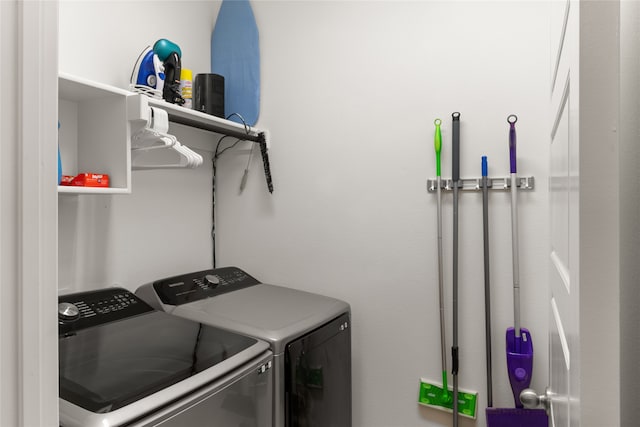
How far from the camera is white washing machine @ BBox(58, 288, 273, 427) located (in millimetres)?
847

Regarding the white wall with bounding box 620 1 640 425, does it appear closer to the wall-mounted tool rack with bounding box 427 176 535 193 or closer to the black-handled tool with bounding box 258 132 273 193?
the wall-mounted tool rack with bounding box 427 176 535 193

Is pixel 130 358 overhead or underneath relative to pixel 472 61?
underneath

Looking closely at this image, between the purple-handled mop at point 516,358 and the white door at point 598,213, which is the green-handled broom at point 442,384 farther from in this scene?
the white door at point 598,213

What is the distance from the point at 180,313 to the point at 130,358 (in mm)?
Result: 438

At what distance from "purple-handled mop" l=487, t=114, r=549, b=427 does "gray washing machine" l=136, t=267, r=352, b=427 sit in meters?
0.58

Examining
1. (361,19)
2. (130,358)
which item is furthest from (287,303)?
(361,19)

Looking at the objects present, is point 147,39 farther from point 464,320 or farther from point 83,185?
point 464,320

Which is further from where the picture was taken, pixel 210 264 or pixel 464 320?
pixel 210 264

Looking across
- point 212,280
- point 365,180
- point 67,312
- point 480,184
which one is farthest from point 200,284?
point 480,184

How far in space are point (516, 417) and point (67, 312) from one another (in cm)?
152

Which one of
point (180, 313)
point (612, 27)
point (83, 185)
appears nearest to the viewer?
point (612, 27)

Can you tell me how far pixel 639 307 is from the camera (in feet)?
1.88

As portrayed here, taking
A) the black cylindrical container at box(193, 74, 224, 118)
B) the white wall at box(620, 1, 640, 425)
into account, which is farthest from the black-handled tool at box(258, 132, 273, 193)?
the white wall at box(620, 1, 640, 425)

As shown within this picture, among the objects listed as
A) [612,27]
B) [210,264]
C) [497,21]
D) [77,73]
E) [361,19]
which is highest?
[361,19]
